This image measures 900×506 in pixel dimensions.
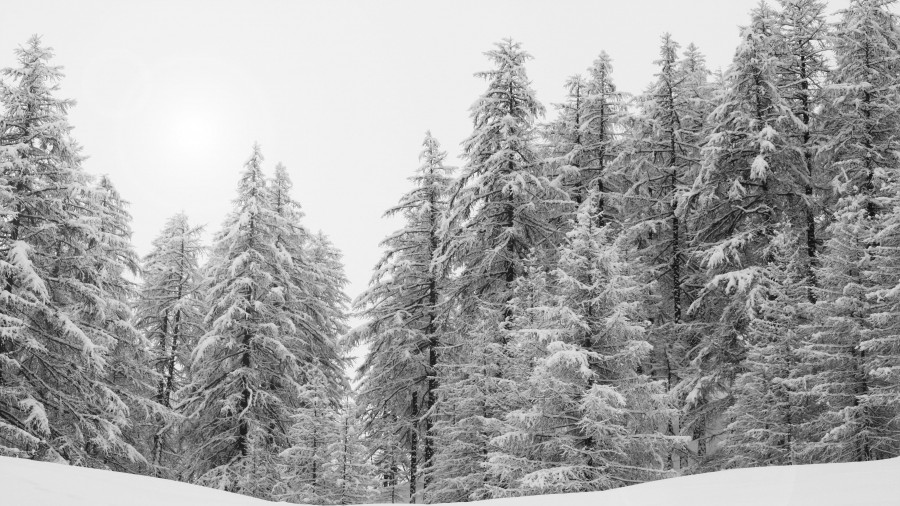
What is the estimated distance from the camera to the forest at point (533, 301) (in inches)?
490

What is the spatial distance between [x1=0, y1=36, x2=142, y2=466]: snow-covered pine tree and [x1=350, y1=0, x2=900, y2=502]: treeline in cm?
861

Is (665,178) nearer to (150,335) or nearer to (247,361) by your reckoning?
(247,361)

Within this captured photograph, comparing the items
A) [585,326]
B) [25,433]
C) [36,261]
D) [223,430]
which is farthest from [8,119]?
[585,326]

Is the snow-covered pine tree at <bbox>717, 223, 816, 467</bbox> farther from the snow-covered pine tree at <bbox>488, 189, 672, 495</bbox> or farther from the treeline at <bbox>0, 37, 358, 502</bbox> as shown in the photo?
the treeline at <bbox>0, 37, 358, 502</bbox>

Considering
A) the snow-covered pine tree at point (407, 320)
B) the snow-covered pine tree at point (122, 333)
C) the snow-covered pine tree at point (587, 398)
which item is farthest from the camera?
the snow-covered pine tree at point (407, 320)

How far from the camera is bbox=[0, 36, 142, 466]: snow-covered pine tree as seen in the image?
14898mm

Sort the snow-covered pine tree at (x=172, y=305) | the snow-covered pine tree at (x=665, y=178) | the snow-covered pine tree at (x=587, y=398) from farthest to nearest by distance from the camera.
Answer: the snow-covered pine tree at (x=172, y=305) < the snow-covered pine tree at (x=665, y=178) < the snow-covered pine tree at (x=587, y=398)

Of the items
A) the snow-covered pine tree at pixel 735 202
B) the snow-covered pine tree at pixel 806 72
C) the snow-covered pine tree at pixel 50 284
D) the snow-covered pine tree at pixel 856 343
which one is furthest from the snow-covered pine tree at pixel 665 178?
the snow-covered pine tree at pixel 50 284

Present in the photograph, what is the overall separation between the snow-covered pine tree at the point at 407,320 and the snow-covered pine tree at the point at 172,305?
26.0ft

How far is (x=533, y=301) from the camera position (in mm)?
15641

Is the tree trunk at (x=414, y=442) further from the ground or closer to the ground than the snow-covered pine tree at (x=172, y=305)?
closer to the ground

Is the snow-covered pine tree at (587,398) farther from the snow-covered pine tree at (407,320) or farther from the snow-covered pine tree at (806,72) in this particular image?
the snow-covered pine tree at (806,72)

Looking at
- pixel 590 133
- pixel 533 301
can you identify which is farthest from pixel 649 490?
pixel 590 133

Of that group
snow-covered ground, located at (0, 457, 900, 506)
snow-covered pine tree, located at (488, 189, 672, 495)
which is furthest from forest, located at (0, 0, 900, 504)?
snow-covered ground, located at (0, 457, 900, 506)
